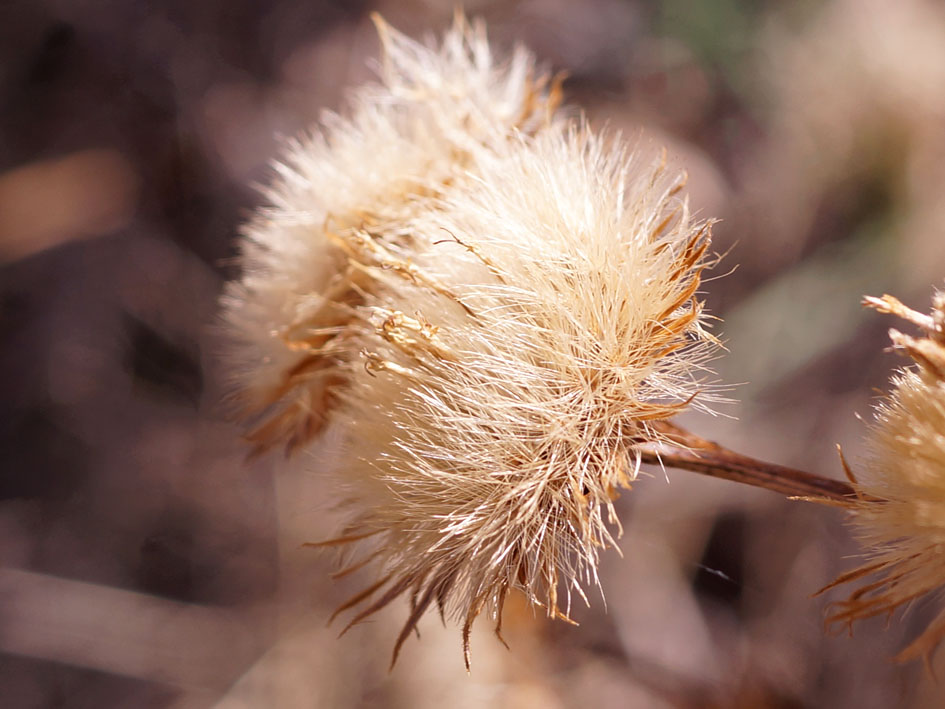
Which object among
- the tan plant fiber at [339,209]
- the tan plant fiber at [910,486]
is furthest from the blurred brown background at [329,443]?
the tan plant fiber at [910,486]

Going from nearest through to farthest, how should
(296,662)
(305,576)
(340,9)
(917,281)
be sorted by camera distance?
1. (917,281)
2. (296,662)
3. (305,576)
4. (340,9)

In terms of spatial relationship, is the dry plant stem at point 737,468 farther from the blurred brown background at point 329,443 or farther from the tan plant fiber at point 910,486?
the blurred brown background at point 329,443

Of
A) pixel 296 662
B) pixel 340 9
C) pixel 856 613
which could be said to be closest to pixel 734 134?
pixel 340 9

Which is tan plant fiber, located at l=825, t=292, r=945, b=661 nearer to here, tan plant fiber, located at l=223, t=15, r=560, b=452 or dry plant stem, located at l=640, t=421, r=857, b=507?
dry plant stem, located at l=640, t=421, r=857, b=507

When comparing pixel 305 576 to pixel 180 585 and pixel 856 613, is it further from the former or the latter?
pixel 856 613

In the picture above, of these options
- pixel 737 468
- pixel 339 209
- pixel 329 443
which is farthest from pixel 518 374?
pixel 329 443

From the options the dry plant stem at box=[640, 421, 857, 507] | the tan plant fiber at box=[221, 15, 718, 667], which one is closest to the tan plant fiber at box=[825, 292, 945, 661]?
the dry plant stem at box=[640, 421, 857, 507]
